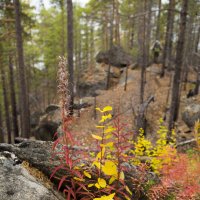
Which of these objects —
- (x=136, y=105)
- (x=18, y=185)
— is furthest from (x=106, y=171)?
(x=136, y=105)

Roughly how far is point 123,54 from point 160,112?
526 inches

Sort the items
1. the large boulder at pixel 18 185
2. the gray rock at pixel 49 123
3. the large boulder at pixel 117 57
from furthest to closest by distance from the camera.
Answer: the large boulder at pixel 117 57, the gray rock at pixel 49 123, the large boulder at pixel 18 185

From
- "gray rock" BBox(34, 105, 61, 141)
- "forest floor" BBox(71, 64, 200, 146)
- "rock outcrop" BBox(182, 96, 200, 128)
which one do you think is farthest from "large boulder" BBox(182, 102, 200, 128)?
"gray rock" BBox(34, 105, 61, 141)

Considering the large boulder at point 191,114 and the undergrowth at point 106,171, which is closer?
the undergrowth at point 106,171

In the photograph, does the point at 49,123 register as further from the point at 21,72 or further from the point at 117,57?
the point at 117,57

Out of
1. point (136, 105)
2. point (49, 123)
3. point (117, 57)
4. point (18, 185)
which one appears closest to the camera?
point (18, 185)

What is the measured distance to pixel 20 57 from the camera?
1035 centimetres

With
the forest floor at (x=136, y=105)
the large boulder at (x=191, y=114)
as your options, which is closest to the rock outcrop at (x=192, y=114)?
the large boulder at (x=191, y=114)

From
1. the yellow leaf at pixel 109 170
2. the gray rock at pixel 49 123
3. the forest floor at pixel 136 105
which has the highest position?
the yellow leaf at pixel 109 170

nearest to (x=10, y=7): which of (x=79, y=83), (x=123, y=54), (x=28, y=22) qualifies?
(x=28, y=22)

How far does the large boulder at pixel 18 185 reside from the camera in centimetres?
278

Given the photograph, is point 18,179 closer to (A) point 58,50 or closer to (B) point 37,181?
(B) point 37,181

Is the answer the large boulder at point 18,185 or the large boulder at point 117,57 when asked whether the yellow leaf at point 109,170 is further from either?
the large boulder at point 117,57

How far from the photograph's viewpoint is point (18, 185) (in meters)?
2.90
